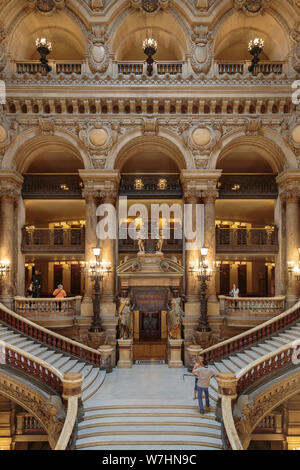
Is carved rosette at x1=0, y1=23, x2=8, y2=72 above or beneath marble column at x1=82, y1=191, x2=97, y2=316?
above

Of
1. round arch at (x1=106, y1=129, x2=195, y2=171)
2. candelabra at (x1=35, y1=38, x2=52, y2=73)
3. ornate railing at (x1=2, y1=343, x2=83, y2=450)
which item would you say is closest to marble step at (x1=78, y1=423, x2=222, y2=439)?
ornate railing at (x1=2, y1=343, x2=83, y2=450)

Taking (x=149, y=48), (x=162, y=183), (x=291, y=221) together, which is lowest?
(x=291, y=221)

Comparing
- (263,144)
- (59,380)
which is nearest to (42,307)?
(59,380)

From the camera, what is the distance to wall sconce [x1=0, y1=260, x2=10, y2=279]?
45.2 feet

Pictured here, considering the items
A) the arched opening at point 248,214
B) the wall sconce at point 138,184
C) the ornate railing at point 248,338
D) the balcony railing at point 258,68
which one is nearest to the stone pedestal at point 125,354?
the ornate railing at point 248,338

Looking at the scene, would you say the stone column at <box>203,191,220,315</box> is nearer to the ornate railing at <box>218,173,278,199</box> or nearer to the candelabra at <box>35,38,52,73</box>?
the ornate railing at <box>218,173,278,199</box>

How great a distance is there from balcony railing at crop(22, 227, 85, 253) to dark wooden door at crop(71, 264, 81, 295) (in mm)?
4609

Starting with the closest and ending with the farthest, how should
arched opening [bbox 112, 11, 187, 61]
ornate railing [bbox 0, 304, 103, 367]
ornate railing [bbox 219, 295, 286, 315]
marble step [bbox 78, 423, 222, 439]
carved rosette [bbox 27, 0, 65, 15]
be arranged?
marble step [bbox 78, 423, 222, 439] < ornate railing [bbox 0, 304, 103, 367] < ornate railing [bbox 219, 295, 286, 315] < carved rosette [bbox 27, 0, 65, 15] < arched opening [bbox 112, 11, 187, 61]

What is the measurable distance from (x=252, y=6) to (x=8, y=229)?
1491cm

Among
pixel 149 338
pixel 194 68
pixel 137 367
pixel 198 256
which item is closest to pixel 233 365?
pixel 137 367

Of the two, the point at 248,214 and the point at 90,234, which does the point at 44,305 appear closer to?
the point at 90,234

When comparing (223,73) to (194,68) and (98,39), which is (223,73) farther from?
(98,39)

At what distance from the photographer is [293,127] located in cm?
1402

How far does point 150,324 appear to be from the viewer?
17516 millimetres
